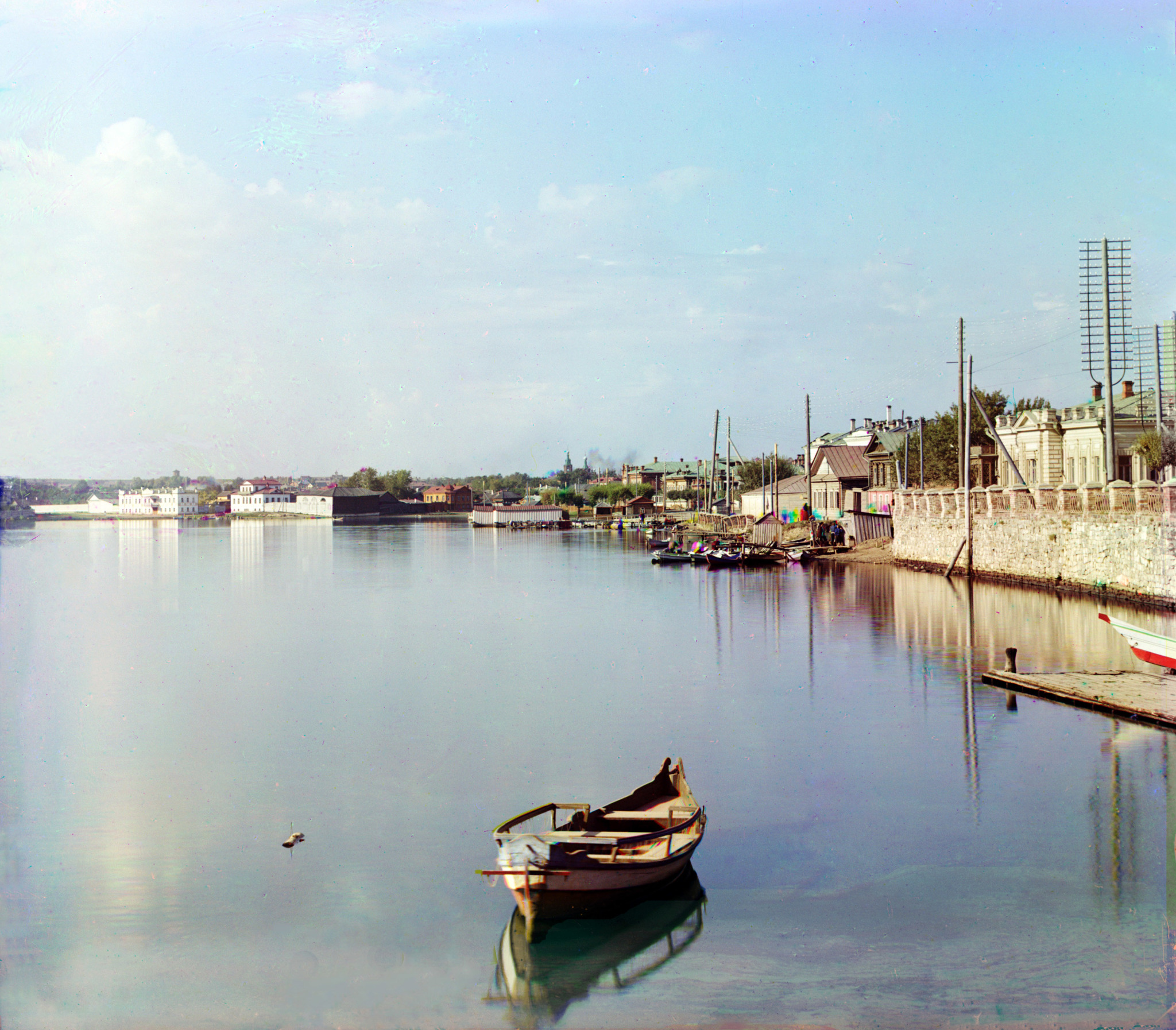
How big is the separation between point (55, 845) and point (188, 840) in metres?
1.84

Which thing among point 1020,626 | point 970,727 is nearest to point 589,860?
point 970,727

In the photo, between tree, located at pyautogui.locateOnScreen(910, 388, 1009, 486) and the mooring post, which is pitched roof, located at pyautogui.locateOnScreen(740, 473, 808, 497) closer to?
tree, located at pyautogui.locateOnScreen(910, 388, 1009, 486)

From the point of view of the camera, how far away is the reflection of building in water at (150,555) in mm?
66750

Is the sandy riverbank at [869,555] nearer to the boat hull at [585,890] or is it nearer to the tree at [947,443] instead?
the tree at [947,443]

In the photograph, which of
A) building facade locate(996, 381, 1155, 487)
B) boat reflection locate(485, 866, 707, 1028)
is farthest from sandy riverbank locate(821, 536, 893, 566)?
boat reflection locate(485, 866, 707, 1028)

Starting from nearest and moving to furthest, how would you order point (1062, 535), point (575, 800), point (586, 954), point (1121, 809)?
point (586, 954), point (1121, 809), point (575, 800), point (1062, 535)

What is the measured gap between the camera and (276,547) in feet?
346

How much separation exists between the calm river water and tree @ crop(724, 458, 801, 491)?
9351 cm

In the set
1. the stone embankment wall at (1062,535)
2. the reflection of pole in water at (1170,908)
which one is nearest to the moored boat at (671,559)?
the stone embankment wall at (1062,535)

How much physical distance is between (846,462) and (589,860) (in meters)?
78.4

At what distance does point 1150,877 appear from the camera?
12438mm

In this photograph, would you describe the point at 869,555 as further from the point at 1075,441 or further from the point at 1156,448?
the point at 1156,448

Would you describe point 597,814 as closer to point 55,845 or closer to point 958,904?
point 958,904

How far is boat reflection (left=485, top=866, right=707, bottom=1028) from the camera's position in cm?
1005
